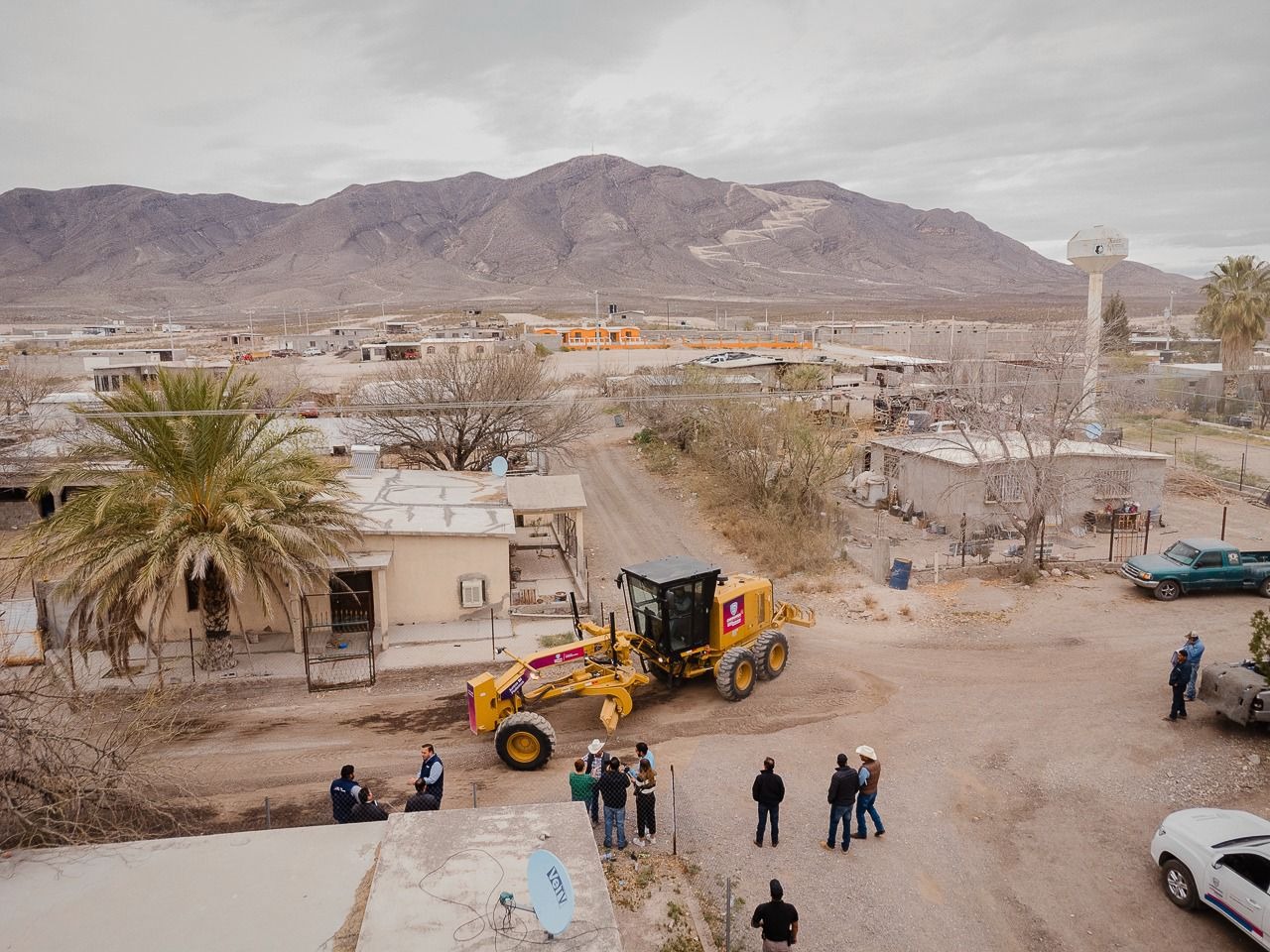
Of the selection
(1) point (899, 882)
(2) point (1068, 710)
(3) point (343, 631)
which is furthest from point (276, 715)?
(2) point (1068, 710)

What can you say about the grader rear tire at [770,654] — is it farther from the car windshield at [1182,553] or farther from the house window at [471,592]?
the car windshield at [1182,553]

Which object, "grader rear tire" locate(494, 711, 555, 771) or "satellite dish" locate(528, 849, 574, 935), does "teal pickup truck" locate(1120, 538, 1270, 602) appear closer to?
"grader rear tire" locate(494, 711, 555, 771)

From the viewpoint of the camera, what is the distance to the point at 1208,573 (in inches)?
808

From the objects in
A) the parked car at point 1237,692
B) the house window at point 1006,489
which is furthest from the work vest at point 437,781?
the house window at point 1006,489

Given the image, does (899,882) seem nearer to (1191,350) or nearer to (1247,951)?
(1247,951)

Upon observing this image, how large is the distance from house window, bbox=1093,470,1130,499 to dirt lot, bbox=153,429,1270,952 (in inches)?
284

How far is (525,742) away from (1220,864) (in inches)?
358

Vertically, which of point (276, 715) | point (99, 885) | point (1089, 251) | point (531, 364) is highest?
point (1089, 251)

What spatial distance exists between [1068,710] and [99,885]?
14723 millimetres

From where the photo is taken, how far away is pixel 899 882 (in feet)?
34.8

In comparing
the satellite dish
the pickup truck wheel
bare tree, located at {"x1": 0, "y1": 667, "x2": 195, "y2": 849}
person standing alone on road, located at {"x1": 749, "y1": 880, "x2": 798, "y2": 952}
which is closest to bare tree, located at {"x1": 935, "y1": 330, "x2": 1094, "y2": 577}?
the pickup truck wheel

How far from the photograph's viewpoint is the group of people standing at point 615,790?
435 inches

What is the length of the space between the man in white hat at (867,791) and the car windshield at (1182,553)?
45.4 ft

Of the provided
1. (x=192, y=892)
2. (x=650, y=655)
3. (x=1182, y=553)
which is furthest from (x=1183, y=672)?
(x=192, y=892)
